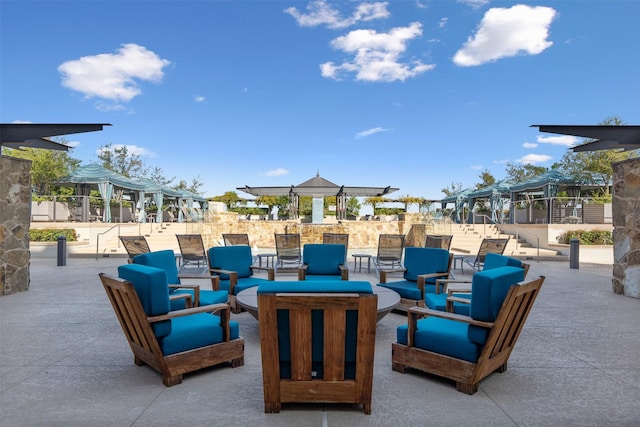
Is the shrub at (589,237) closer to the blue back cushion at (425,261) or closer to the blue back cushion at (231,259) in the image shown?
the blue back cushion at (425,261)

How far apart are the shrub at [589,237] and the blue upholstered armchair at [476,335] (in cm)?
1214

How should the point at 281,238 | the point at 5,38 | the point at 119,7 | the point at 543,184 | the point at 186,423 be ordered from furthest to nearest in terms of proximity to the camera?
the point at 543,184 < the point at 119,7 < the point at 5,38 < the point at 281,238 < the point at 186,423

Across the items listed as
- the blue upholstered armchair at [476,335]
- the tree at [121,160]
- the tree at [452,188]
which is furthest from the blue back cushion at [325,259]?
the tree at [452,188]

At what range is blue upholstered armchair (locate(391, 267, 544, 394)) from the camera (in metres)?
2.38

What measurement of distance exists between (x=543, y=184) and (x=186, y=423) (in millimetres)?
17569

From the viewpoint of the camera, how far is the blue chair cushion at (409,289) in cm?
430

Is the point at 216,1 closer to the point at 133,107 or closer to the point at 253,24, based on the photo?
the point at 253,24

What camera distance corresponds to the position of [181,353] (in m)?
2.62

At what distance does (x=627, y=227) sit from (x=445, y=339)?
5.53 m

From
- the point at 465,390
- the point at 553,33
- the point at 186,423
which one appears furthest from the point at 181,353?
the point at 553,33

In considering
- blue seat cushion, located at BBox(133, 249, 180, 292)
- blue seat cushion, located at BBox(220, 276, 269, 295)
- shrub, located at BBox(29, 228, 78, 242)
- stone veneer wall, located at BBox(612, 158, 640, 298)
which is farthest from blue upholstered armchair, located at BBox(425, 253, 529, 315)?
shrub, located at BBox(29, 228, 78, 242)

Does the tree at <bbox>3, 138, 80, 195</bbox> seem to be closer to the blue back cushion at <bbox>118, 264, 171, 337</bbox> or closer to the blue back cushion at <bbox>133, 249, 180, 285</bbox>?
the blue back cushion at <bbox>133, 249, 180, 285</bbox>

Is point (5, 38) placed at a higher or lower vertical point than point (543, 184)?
higher

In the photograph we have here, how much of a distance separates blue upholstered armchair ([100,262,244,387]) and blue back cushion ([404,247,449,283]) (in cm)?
266
